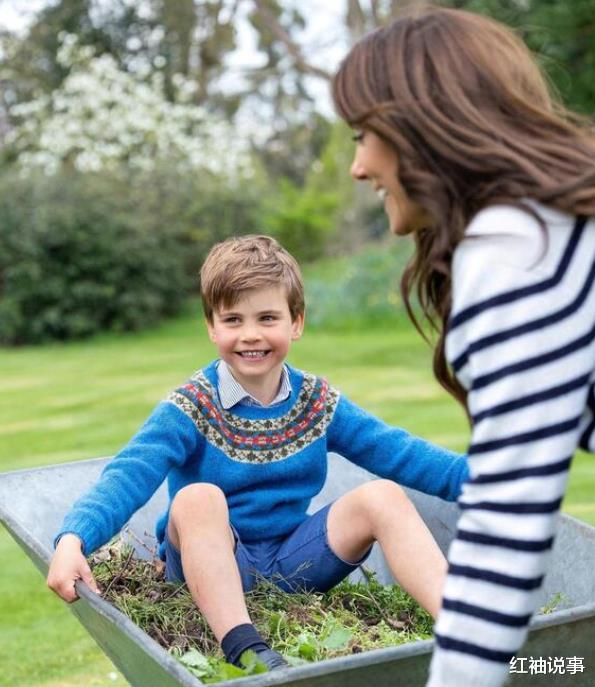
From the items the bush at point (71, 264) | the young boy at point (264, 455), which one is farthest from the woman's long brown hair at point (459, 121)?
the bush at point (71, 264)

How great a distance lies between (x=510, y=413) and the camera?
4.73 ft

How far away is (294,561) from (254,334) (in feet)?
1.63

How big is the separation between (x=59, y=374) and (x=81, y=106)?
6824 millimetres

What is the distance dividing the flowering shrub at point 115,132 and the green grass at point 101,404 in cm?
283

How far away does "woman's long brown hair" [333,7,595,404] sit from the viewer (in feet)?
5.00

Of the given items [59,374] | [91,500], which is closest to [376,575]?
[91,500]

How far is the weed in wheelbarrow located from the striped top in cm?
79

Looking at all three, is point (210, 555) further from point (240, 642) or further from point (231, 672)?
point (231, 672)

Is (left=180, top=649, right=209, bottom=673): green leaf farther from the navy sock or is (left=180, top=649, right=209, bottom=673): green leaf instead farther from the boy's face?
the boy's face

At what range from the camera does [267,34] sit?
20797 mm

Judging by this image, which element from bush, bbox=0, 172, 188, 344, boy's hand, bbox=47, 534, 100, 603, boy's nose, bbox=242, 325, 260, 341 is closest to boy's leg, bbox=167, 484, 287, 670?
boy's hand, bbox=47, 534, 100, 603

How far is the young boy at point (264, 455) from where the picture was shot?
251 centimetres

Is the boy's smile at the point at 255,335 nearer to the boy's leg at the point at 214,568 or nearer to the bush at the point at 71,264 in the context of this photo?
the boy's leg at the point at 214,568

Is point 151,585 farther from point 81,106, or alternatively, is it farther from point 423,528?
point 81,106
